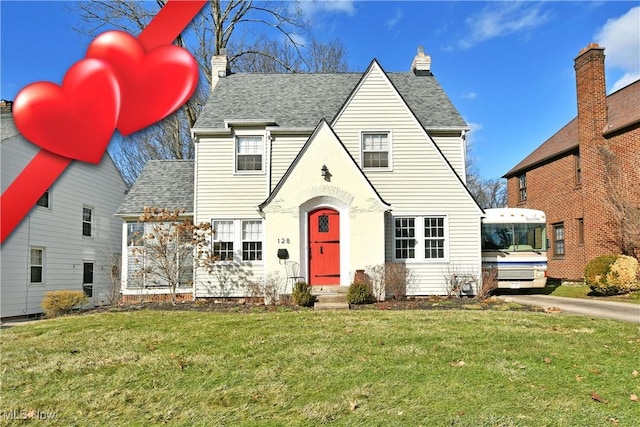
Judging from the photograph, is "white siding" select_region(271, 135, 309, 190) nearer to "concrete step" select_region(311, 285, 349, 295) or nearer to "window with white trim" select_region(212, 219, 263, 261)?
"window with white trim" select_region(212, 219, 263, 261)

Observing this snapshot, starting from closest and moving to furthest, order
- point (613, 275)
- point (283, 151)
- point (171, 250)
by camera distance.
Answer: point (171, 250) < point (613, 275) < point (283, 151)

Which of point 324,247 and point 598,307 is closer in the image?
point 598,307

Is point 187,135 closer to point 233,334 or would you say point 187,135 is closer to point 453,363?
point 233,334

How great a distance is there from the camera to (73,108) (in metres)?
3.35

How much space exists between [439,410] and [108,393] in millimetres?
3706

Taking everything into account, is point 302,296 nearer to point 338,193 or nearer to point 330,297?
point 330,297

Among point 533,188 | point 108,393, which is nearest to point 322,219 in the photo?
point 108,393

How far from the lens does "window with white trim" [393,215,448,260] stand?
15.0m

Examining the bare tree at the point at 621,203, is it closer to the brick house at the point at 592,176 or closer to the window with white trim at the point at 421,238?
the brick house at the point at 592,176

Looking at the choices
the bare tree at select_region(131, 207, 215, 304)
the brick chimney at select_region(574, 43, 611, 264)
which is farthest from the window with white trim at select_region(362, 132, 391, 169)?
the brick chimney at select_region(574, 43, 611, 264)

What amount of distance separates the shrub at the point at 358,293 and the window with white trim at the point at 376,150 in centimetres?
476

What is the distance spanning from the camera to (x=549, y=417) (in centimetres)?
453

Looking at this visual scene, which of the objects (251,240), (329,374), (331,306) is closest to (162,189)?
(251,240)
